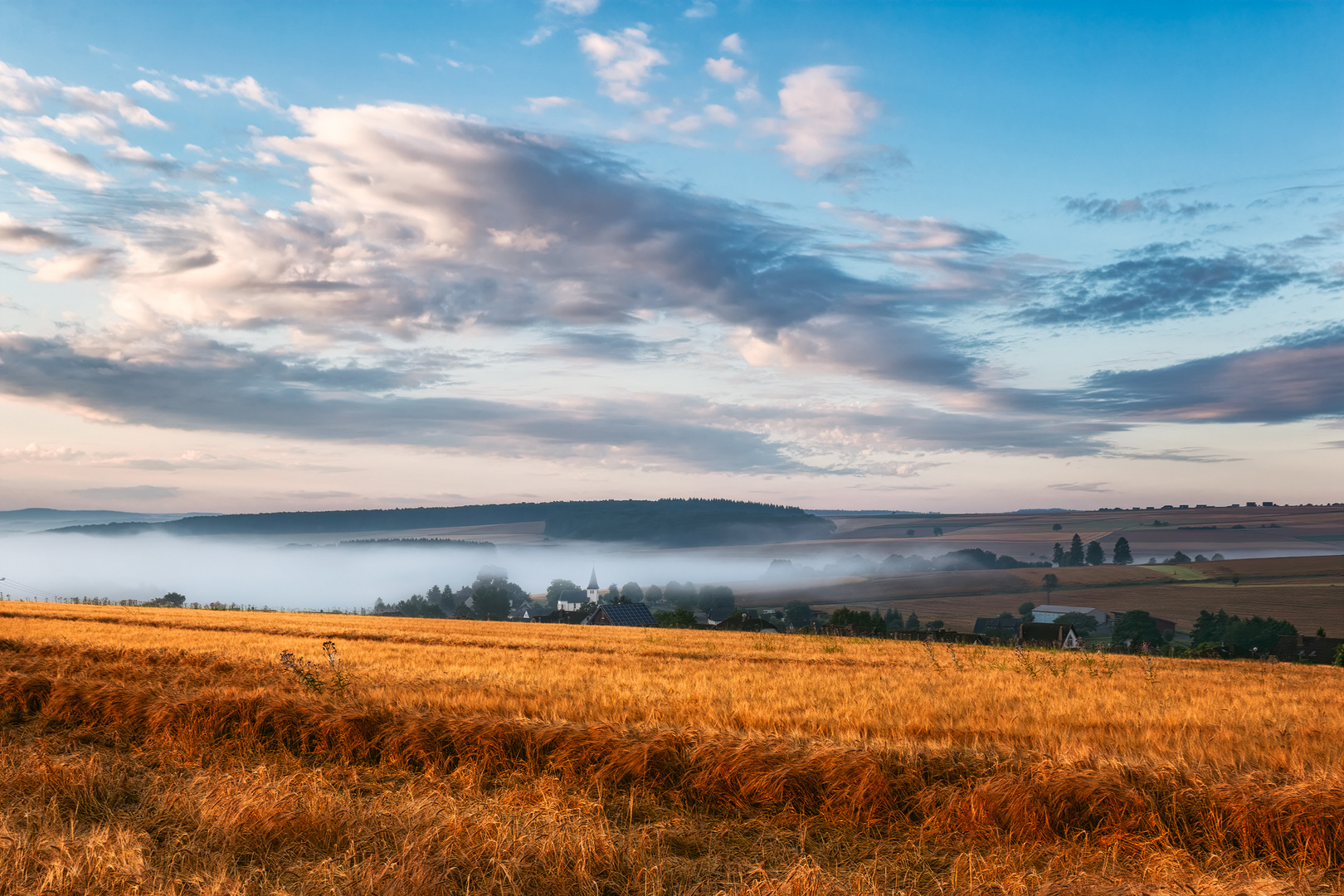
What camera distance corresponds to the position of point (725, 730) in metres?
10.4

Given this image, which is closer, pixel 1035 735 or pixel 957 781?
pixel 957 781

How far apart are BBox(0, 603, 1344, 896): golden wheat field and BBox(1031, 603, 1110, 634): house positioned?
104m

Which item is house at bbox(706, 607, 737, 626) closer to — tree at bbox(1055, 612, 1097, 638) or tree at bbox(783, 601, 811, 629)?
tree at bbox(783, 601, 811, 629)

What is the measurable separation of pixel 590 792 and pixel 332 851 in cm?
298

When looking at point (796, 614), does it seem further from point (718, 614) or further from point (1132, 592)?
point (1132, 592)

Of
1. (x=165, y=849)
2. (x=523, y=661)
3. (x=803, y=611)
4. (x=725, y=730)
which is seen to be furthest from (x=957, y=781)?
(x=803, y=611)

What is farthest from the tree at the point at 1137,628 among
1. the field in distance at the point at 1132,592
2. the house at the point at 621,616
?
the house at the point at 621,616

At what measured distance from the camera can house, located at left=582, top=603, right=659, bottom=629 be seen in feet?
269

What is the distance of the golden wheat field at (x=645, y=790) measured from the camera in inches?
248

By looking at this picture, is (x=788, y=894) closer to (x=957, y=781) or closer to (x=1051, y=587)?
(x=957, y=781)

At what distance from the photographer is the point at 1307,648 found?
2803 inches

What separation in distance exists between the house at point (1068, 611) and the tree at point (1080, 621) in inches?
119

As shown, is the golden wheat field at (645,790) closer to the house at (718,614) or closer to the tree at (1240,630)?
the tree at (1240,630)

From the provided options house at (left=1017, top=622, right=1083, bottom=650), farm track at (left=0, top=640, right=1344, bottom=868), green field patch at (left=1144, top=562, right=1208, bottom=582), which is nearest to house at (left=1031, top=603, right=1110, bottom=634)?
green field patch at (left=1144, top=562, right=1208, bottom=582)
